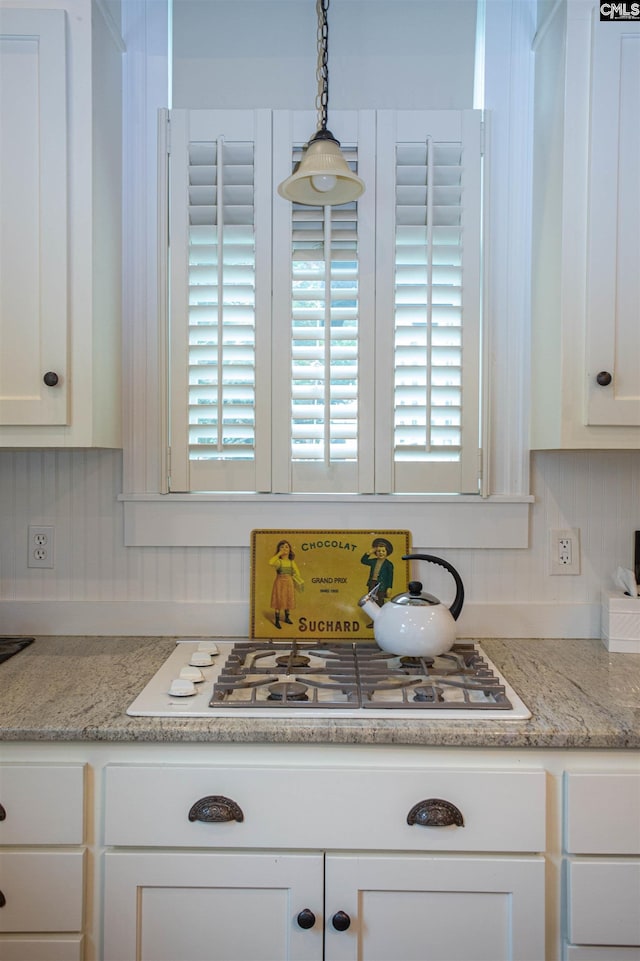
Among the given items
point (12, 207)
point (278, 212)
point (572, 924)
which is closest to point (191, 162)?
point (278, 212)

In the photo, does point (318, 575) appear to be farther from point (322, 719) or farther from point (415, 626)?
point (322, 719)

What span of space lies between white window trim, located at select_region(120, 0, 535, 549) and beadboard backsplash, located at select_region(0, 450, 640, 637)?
0.19 feet

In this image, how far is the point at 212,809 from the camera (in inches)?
48.8

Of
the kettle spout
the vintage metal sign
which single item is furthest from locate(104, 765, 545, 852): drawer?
the vintage metal sign

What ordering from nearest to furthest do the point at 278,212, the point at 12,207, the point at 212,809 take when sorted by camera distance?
the point at 212,809, the point at 12,207, the point at 278,212

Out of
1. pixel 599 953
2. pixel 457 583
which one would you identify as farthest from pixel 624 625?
pixel 599 953

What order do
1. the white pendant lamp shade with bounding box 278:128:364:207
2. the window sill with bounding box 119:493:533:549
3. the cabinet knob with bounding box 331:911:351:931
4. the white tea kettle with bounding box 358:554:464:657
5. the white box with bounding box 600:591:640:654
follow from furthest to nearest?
the window sill with bounding box 119:493:533:549, the white box with bounding box 600:591:640:654, the white tea kettle with bounding box 358:554:464:657, the white pendant lamp shade with bounding box 278:128:364:207, the cabinet knob with bounding box 331:911:351:931

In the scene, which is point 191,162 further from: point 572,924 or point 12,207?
point 572,924

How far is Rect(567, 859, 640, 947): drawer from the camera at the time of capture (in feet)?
4.07

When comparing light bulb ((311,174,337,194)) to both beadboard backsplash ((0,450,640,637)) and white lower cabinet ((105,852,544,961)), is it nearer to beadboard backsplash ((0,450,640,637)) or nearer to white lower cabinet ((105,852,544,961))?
beadboard backsplash ((0,450,640,637))

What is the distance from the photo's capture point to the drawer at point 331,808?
1.24 metres

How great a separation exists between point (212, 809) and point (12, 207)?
51.7 inches

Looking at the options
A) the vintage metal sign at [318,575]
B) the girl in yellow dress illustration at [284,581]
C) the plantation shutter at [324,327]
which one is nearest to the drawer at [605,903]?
the vintage metal sign at [318,575]

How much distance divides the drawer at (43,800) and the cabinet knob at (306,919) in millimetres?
425
